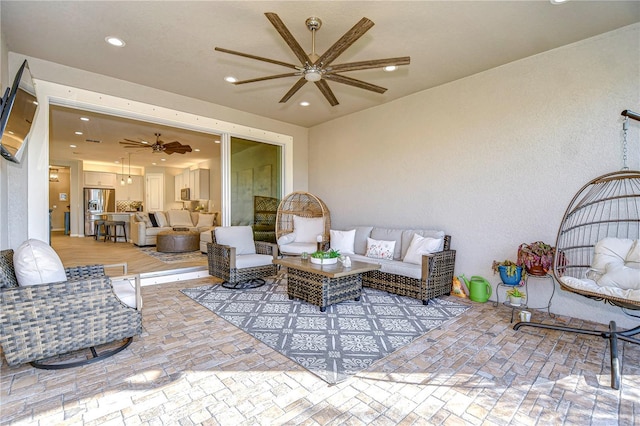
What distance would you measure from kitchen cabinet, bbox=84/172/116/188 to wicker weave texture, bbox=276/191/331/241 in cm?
922

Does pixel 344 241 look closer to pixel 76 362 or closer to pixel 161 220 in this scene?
pixel 76 362

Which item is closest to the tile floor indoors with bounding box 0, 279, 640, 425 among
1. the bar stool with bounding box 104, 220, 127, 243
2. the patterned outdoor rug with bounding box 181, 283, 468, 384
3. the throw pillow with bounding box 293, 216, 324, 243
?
the patterned outdoor rug with bounding box 181, 283, 468, 384

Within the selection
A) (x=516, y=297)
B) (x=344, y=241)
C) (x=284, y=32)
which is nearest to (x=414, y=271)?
(x=516, y=297)

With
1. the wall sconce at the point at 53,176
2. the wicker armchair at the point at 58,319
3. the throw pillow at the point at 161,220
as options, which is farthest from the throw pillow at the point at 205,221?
the wall sconce at the point at 53,176

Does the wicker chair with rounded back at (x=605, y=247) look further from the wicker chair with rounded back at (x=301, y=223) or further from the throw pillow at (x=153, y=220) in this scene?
the throw pillow at (x=153, y=220)

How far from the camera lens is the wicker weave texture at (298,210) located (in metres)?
5.95

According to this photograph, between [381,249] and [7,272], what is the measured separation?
151 inches

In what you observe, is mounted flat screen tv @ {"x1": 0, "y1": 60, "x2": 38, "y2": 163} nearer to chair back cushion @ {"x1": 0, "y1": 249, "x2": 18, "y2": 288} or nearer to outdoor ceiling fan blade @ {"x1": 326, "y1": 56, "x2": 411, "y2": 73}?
chair back cushion @ {"x1": 0, "y1": 249, "x2": 18, "y2": 288}

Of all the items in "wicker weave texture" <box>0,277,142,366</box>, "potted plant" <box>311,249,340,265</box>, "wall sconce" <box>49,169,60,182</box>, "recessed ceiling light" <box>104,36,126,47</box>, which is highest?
"recessed ceiling light" <box>104,36,126,47</box>

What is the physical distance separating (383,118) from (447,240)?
2305 mm

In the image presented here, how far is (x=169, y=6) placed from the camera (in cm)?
268

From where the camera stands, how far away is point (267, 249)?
4.60 meters

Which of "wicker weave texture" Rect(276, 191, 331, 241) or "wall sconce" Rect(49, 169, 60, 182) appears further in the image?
"wall sconce" Rect(49, 169, 60, 182)

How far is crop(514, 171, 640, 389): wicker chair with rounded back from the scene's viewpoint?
2.37 m
